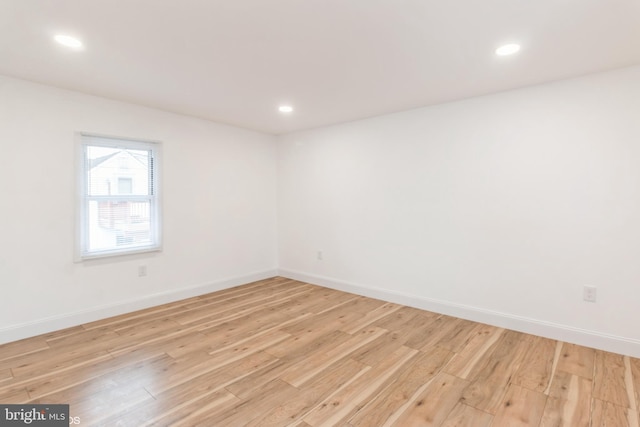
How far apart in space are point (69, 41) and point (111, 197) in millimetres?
1732

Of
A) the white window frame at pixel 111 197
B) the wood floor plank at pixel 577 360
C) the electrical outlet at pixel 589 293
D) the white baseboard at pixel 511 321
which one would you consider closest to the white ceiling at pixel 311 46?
the white window frame at pixel 111 197

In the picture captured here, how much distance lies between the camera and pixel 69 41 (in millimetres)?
2133

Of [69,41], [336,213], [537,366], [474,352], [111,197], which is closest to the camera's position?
[69,41]

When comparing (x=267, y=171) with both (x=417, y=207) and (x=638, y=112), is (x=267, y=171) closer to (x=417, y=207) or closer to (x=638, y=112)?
(x=417, y=207)

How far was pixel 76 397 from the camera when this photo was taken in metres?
2.01

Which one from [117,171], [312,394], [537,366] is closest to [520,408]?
[537,366]

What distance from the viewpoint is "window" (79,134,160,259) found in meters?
3.27

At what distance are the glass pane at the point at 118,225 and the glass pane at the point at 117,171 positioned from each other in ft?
0.46

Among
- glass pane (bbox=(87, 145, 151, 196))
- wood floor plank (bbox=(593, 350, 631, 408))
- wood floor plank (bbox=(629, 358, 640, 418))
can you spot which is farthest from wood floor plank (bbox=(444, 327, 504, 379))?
glass pane (bbox=(87, 145, 151, 196))

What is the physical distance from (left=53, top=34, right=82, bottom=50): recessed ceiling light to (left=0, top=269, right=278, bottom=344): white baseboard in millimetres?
2424

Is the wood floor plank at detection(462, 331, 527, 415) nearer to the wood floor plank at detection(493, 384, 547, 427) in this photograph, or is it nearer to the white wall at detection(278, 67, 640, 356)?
the wood floor plank at detection(493, 384, 547, 427)

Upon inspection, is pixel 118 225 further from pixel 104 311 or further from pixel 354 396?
pixel 354 396

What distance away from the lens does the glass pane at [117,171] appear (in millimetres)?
3316

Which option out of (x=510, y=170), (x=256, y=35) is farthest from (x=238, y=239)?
(x=510, y=170)
